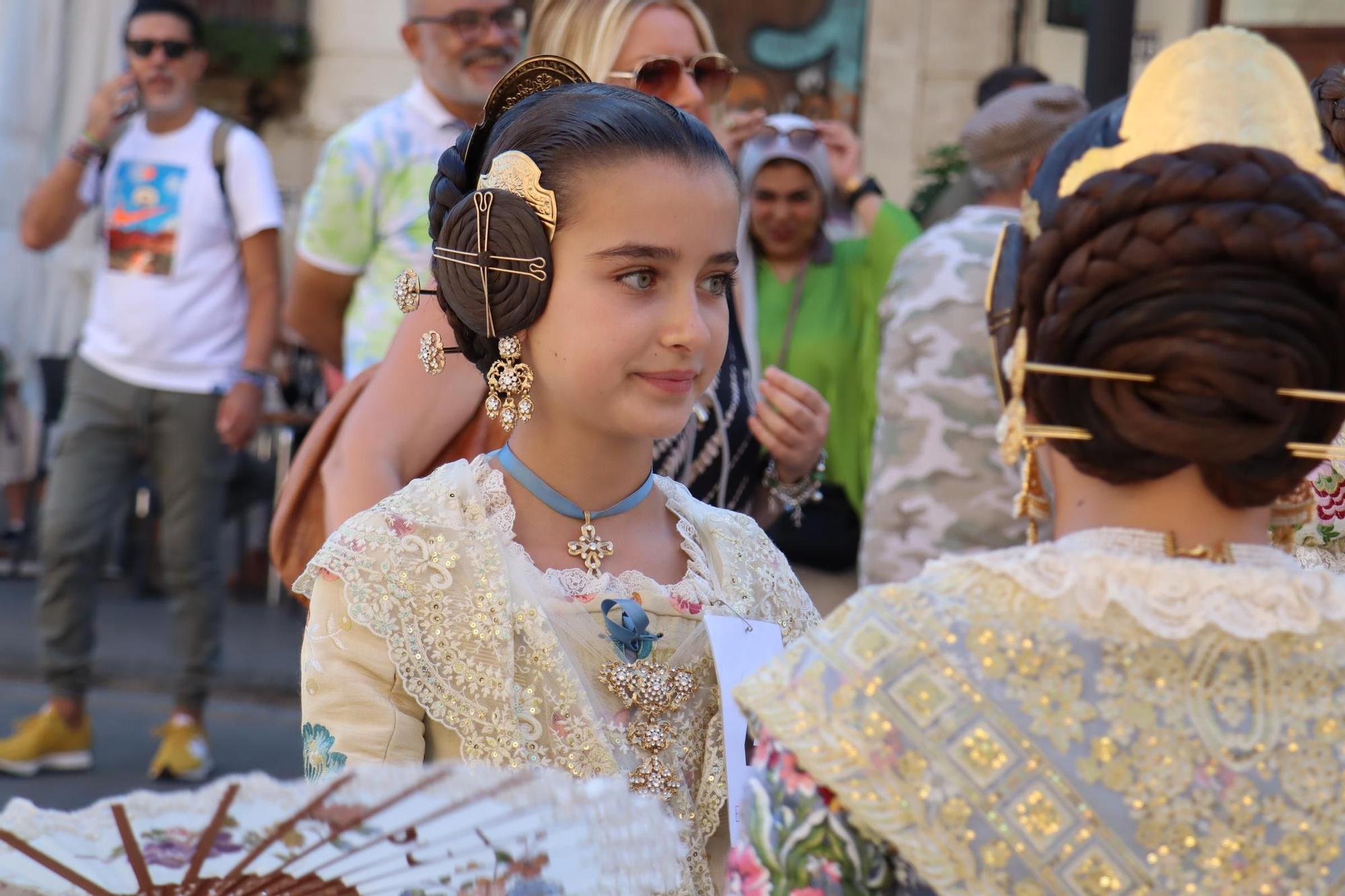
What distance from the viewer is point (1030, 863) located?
150cm

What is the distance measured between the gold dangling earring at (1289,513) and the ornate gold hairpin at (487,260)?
98cm

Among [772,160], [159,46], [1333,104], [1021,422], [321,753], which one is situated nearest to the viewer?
[1021,422]

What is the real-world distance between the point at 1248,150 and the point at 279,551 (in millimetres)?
2056

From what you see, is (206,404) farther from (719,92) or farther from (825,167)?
(719,92)

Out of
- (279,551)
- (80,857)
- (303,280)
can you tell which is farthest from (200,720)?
(80,857)

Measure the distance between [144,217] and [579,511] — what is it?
415cm

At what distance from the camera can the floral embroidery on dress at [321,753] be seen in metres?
2.12

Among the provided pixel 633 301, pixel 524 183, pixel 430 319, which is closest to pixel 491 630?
pixel 633 301

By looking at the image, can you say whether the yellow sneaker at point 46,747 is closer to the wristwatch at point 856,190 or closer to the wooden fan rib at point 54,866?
the wristwatch at point 856,190

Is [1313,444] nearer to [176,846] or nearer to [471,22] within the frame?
[176,846]

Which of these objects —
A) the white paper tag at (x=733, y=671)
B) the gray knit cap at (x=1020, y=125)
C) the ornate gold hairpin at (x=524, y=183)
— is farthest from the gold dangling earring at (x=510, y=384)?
the gray knit cap at (x=1020, y=125)

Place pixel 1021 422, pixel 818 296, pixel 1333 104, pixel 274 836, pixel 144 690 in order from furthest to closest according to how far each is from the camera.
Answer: pixel 144 690
pixel 818 296
pixel 1333 104
pixel 1021 422
pixel 274 836

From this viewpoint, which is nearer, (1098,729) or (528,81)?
(1098,729)

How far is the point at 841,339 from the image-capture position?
4.96 metres
